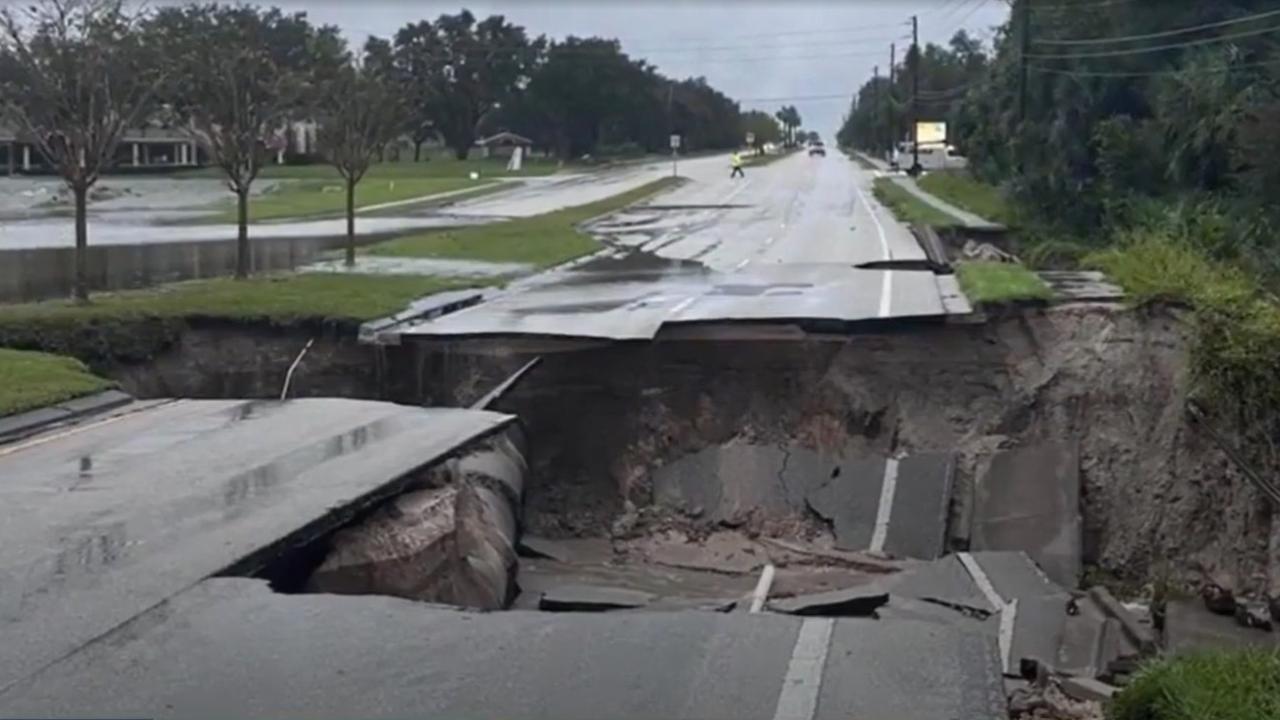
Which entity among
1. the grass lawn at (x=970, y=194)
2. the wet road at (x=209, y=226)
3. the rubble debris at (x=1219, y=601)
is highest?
the grass lawn at (x=970, y=194)

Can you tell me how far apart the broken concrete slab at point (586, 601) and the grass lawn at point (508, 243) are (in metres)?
19.3

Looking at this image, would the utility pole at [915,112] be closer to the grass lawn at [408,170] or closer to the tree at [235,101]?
the grass lawn at [408,170]

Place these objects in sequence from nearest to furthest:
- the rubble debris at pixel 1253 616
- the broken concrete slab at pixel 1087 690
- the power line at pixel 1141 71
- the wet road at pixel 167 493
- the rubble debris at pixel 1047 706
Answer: the wet road at pixel 167 493 → the rubble debris at pixel 1047 706 → the broken concrete slab at pixel 1087 690 → the rubble debris at pixel 1253 616 → the power line at pixel 1141 71

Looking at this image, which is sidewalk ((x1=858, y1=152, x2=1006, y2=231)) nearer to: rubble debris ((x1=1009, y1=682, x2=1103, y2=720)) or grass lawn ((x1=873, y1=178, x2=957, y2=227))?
grass lawn ((x1=873, y1=178, x2=957, y2=227))

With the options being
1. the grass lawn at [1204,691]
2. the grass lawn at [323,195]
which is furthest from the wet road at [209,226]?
the grass lawn at [1204,691]

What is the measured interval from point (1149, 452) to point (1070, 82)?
2418 cm

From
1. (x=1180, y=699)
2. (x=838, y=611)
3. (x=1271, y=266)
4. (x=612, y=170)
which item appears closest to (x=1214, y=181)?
(x=1271, y=266)

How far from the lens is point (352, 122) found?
103ft

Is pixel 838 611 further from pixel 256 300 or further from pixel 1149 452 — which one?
pixel 256 300

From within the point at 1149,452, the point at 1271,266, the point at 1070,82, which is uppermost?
the point at 1070,82

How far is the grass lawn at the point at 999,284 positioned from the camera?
67.6 feet

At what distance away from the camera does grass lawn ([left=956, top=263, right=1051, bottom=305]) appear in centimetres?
2059

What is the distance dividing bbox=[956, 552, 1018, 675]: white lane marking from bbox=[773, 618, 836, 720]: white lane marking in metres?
1.91

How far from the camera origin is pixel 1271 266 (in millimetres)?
23375
